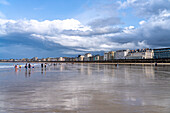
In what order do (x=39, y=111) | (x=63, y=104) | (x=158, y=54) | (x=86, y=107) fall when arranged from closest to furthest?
(x=39, y=111), (x=86, y=107), (x=63, y=104), (x=158, y=54)

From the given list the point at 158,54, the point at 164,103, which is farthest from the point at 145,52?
the point at 164,103

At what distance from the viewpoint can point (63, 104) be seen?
22.3 ft

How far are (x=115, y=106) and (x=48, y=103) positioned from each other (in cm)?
312

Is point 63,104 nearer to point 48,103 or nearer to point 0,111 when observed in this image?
point 48,103

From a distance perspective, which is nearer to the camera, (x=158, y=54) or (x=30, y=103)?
(x=30, y=103)

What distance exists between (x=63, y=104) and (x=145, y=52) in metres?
194

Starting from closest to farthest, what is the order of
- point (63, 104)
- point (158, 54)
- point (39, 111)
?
1. point (39, 111)
2. point (63, 104)
3. point (158, 54)

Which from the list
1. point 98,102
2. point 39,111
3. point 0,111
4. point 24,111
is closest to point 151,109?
point 98,102

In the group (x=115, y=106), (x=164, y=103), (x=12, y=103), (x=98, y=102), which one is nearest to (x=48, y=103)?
(x=12, y=103)

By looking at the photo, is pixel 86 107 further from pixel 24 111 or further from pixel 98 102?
pixel 24 111

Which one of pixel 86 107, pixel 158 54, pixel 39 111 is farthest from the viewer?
pixel 158 54

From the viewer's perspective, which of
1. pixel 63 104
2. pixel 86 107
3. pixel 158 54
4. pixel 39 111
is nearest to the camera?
pixel 39 111

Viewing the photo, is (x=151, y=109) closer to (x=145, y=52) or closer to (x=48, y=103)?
(x=48, y=103)

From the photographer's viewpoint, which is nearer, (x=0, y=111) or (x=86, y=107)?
(x=0, y=111)
